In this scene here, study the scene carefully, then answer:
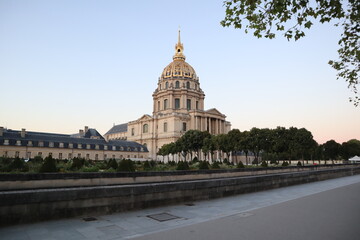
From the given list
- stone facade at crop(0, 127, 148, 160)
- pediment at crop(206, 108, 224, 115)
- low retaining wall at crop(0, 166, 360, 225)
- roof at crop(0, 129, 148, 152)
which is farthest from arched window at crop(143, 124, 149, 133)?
low retaining wall at crop(0, 166, 360, 225)

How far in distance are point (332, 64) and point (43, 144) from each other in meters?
64.2

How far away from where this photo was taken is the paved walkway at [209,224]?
5.58m

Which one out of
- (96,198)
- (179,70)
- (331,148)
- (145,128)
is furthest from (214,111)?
(96,198)

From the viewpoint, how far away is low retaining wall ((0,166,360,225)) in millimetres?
6164

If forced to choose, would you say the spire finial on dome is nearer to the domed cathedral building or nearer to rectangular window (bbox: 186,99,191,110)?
the domed cathedral building

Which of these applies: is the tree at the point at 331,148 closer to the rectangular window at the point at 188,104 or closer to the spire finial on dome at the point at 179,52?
the rectangular window at the point at 188,104

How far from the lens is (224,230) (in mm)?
5938

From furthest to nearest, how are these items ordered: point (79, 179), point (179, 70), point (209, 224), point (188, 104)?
point (179, 70), point (188, 104), point (79, 179), point (209, 224)

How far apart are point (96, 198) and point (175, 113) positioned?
80.1 meters

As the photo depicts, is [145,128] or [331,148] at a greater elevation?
[145,128]

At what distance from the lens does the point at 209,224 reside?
6484 millimetres

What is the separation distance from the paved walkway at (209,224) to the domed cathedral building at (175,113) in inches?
3001

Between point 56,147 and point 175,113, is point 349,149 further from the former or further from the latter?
point 56,147

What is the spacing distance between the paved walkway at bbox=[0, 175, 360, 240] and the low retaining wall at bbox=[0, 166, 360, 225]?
0.25 metres
